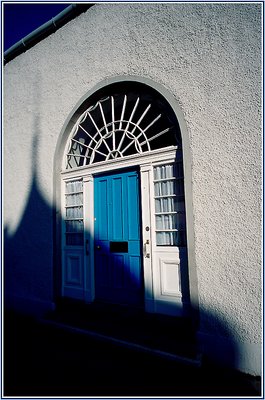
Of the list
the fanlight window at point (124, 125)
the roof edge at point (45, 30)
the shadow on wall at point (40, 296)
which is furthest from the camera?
the roof edge at point (45, 30)

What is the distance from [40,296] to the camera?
5.10 metres

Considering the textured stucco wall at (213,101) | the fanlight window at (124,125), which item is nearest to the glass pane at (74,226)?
the fanlight window at (124,125)

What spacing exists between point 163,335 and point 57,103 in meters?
4.75

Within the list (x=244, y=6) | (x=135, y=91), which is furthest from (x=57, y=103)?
(x=244, y=6)

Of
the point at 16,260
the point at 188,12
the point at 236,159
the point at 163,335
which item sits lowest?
the point at 163,335

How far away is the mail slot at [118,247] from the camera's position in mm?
4193

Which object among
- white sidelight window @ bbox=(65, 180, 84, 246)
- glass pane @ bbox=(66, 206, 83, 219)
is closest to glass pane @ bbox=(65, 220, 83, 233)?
white sidelight window @ bbox=(65, 180, 84, 246)

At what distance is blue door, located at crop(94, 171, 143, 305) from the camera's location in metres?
4.08

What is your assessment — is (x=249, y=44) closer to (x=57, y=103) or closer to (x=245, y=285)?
(x=245, y=285)

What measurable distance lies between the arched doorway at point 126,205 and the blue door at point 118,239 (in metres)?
0.02

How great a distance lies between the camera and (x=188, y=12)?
141 inches

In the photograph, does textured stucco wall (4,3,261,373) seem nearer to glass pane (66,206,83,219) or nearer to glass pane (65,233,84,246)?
glass pane (66,206,83,219)

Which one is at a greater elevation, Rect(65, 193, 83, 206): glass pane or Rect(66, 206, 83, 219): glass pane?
Rect(65, 193, 83, 206): glass pane

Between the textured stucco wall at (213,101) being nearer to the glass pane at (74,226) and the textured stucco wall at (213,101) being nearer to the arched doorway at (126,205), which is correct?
the arched doorway at (126,205)
